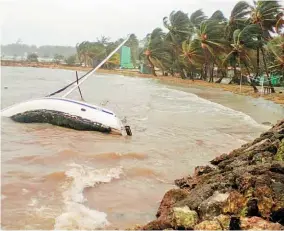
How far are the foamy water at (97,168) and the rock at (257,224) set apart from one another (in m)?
1.77

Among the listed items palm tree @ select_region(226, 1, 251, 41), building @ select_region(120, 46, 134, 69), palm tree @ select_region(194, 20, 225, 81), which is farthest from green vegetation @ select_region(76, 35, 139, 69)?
palm tree @ select_region(226, 1, 251, 41)

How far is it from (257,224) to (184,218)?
2.96 ft

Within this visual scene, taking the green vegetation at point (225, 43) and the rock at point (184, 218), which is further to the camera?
the green vegetation at point (225, 43)

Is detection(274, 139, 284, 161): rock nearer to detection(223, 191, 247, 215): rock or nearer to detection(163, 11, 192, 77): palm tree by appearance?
detection(223, 191, 247, 215): rock

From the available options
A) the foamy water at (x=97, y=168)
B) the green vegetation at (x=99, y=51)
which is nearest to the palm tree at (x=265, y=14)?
the foamy water at (x=97, y=168)

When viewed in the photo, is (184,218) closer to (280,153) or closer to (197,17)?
(280,153)

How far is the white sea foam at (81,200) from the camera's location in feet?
17.5

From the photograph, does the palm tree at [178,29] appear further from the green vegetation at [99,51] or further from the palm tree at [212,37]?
the green vegetation at [99,51]

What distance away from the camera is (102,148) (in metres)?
10.5

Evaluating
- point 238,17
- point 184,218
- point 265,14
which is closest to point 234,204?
point 184,218

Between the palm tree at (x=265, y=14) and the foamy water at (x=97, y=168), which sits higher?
the palm tree at (x=265, y=14)

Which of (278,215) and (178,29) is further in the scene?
(178,29)

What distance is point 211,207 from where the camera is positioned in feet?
16.2

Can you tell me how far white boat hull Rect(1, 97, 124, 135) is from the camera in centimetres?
1236
